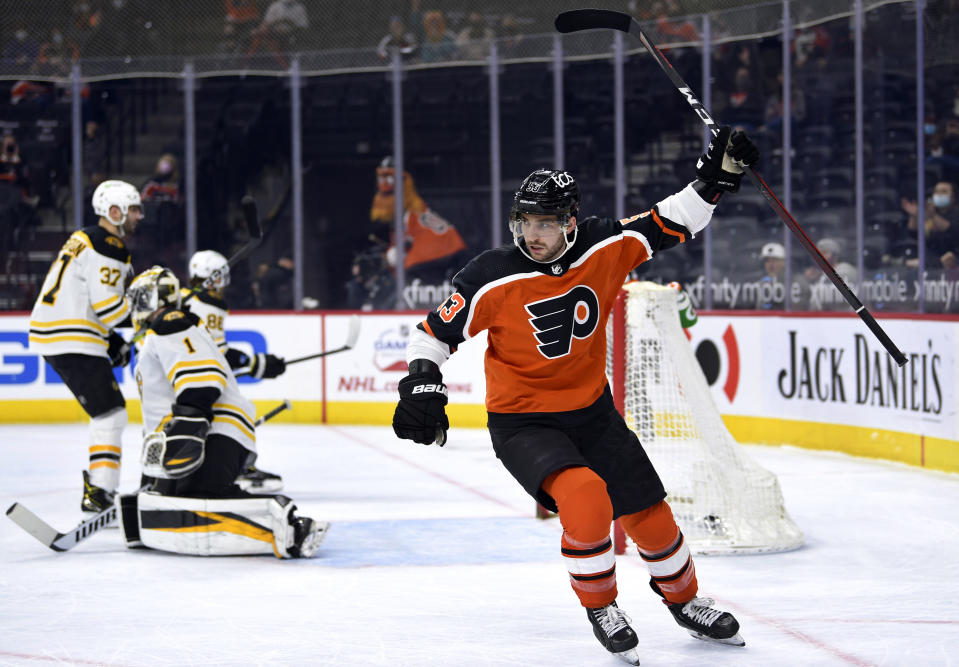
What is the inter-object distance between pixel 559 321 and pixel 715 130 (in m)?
0.61

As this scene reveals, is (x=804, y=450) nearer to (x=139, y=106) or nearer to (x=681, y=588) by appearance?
(x=681, y=588)

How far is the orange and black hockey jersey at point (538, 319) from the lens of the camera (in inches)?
111

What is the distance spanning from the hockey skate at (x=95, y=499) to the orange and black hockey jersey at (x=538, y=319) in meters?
2.45

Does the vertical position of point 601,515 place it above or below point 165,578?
above

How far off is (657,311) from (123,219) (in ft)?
7.18

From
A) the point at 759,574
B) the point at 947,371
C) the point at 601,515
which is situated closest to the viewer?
the point at 601,515

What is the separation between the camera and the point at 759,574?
3.74 metres

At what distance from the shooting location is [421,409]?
2.71m

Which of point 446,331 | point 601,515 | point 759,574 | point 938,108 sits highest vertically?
point 938,108

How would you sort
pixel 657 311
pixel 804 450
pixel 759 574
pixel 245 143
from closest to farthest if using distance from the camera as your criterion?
pixel 759 574 < pixel 657 311 < pixel 804 450 < pixel 245 143

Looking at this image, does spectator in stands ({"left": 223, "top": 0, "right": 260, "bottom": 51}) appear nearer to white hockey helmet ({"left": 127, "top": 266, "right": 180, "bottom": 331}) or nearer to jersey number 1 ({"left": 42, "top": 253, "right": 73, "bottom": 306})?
jersey number 1 ({"left": 42, "top": 253, "right": 73, "bottom": 306})

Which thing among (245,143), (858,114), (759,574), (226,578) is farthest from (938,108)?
(245,143)

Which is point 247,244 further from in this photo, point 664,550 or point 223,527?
point 664,550

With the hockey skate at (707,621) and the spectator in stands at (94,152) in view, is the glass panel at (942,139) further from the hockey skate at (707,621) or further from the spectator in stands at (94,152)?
the spectator in stands at (94,152)
